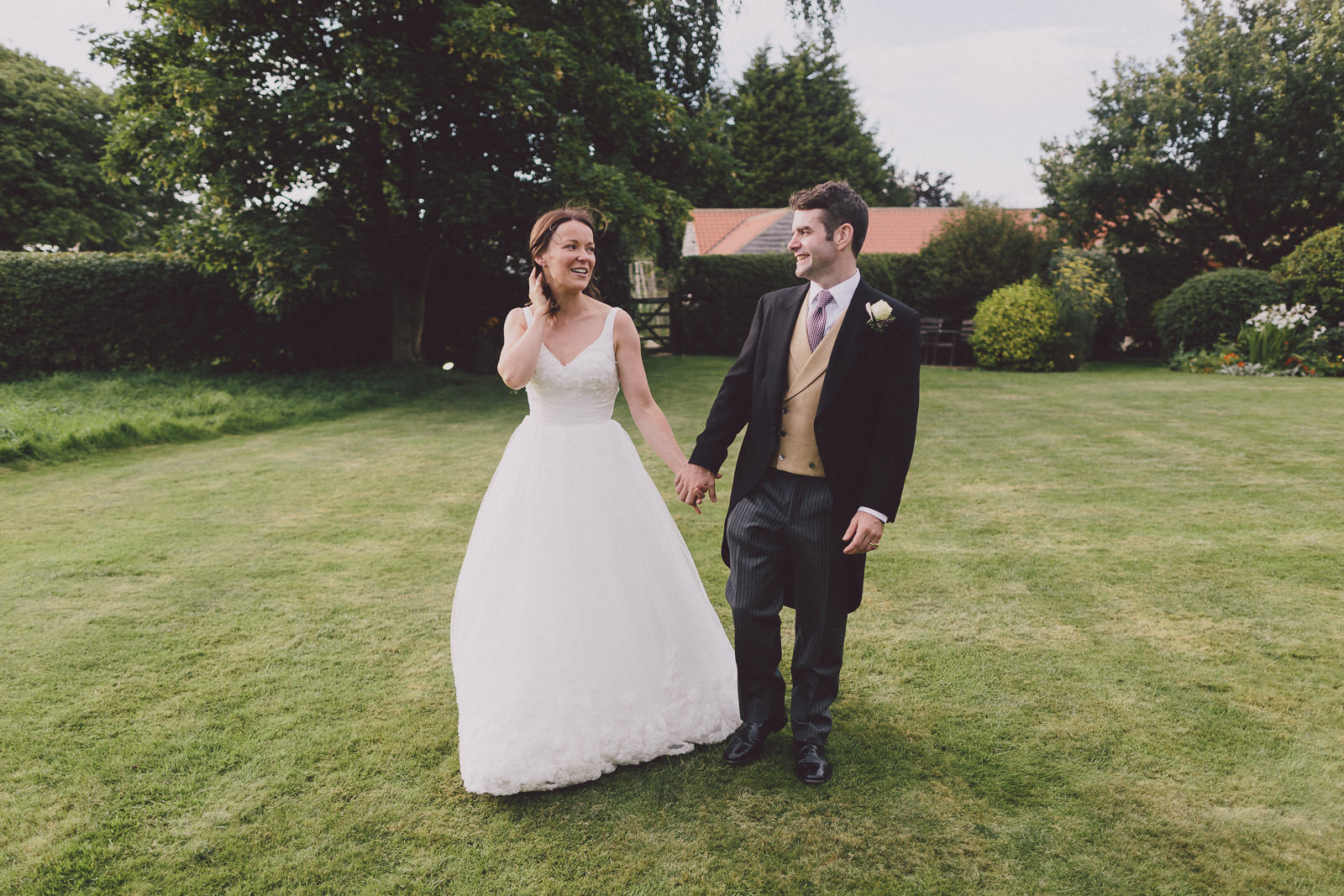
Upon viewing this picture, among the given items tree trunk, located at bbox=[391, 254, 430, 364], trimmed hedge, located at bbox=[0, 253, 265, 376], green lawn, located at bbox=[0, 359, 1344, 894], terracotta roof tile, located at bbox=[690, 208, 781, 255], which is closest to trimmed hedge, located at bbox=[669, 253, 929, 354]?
tree trunk, located at bbox=[391, 254, 430, 364]

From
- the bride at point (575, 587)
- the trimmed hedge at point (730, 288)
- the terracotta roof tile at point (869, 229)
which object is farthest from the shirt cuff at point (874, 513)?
the terracotta roof tile at point (869, 229)

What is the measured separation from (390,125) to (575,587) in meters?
11.1

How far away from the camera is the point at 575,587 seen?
2939mm

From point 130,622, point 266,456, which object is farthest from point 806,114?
point 130,622

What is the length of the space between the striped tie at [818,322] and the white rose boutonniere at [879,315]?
0.52 ft

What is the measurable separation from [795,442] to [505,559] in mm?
1173

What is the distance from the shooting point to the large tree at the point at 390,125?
11.3 m

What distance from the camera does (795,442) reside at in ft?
9.37

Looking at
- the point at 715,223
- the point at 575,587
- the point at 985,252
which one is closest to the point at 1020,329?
the point at 985,252

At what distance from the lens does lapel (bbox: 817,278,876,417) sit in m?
2.75

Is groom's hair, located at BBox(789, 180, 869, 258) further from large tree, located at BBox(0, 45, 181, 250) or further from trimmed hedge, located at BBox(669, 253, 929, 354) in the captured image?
large tree, located at BBox(0, 45, 181, 250)

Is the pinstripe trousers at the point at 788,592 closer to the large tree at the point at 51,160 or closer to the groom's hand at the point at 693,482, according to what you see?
the groom's hand at the point at 693,482

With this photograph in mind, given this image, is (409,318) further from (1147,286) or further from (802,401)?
(1147,286)

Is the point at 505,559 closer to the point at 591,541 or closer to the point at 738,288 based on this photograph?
the point at 591,541
